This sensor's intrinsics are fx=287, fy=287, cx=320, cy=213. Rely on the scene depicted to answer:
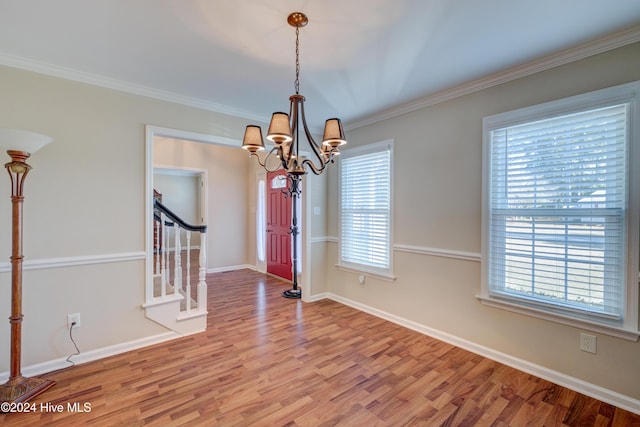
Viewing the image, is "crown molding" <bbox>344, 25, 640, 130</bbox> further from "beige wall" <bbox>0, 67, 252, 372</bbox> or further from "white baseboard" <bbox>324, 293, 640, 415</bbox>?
"beige wall" <bbox>0, 67, 252, 372</bbox>

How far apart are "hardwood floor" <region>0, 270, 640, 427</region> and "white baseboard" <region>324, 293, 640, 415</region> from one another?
0.21ft

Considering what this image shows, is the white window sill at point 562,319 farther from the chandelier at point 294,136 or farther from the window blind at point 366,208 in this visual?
the chandelier at point 294,136

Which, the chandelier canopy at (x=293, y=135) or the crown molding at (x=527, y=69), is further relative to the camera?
the crown molding at (x=527, y=69)

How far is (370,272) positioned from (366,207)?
850 mm

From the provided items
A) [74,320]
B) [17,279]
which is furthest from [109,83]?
[74,320]

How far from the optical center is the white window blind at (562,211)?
2023mm

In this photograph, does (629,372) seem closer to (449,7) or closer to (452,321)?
(452,321)

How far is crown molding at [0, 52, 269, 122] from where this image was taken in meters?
2.29

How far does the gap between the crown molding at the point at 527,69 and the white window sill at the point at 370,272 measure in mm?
1927

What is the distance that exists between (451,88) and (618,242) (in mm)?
1838

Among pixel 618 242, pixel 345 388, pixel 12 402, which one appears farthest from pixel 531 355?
pixel 12 402

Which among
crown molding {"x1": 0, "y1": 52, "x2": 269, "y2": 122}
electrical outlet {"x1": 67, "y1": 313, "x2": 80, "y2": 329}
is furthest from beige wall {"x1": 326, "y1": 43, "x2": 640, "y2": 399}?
electrical outlet {"x1": 67, "y1": 313, "x2": 80, "y2": 329}

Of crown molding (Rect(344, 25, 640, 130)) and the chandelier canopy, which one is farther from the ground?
crown molding (Rect(344, 25, 640, 130))


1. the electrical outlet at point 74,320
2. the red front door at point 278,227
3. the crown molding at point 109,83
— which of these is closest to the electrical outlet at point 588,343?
the crown molding at point 109,83
